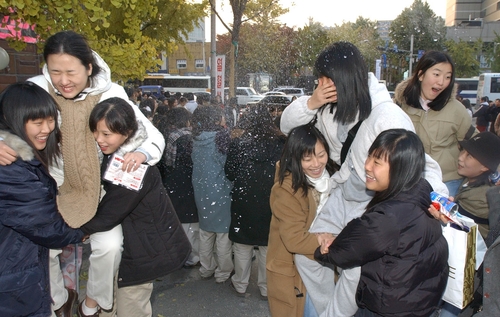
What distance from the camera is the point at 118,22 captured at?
4852 millimetres

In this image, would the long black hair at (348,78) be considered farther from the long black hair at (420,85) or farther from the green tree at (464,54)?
the green tree at (464,54)

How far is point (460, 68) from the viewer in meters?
34.1

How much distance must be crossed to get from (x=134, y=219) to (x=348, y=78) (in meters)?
1.44

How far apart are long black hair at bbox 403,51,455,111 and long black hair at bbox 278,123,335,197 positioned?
1185 millimetres

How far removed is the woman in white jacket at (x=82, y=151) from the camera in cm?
220

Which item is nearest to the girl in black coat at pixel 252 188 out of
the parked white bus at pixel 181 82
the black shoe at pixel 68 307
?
the black shoe at pixel 68 307

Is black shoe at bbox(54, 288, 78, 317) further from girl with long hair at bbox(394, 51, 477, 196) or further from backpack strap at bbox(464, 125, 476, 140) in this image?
backpack strap at bbox(464, 125, 476, 140)

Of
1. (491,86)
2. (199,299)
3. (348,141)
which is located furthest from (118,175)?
(491,86)

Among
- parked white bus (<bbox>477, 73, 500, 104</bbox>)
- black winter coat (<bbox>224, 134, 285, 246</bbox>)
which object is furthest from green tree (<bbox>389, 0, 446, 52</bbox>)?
black winter coat (<bbox>224, 134, 285, 246</bbox>)

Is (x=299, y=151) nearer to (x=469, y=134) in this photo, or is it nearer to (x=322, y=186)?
(x=322, y=186)

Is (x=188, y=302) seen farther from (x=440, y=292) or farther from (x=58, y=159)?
(x=440, y=292)

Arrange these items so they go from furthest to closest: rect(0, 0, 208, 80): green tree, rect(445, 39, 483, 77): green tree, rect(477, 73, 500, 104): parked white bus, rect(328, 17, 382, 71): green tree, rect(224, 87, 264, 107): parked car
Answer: rect(445, 39, 483, 77): green tree < rect(328, 17, 382, 71): green tree < rect(224, 87, 264, 107): parked car < rect(477, 73, 500, 104): parked white bus < rect(0, 0, 208, 80): green tree

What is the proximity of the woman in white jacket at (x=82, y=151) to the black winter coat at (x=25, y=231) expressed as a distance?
0.60ft

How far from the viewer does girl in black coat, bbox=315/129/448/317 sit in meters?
1.83
